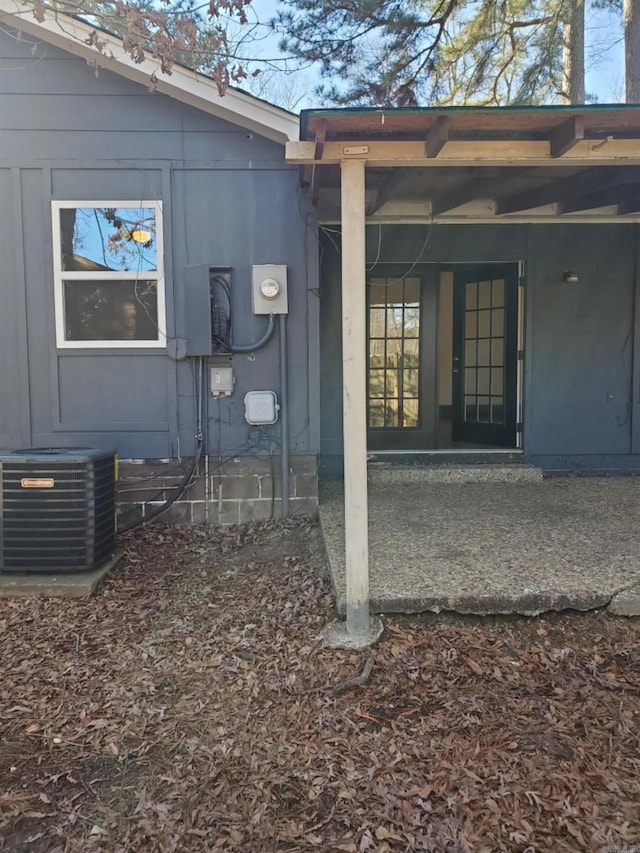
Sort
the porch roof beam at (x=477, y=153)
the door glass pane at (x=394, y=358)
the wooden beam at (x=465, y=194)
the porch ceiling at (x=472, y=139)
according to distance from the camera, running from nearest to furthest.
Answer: the porch ceiling at (x=472, y=139)
the porch roof beam at (x=477, y=153)
the wooden beam at (x=465, y=194)
the door glass pane at (x=394, y=358)

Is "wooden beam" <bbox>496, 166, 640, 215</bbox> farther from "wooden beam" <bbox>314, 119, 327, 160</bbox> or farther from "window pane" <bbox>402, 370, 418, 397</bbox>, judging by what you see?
"wooden beam" <bbox>314, 119, 327, 160</bbox>

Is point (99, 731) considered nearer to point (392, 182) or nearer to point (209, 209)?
point (392, 182)

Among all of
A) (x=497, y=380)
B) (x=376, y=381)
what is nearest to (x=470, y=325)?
(x=497, y=380)

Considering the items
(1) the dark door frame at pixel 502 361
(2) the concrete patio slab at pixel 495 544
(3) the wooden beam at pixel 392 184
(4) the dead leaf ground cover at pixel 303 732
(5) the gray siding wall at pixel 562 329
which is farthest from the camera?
(1) the dark door frame at pixel 502 361

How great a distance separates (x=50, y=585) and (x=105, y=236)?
2.72 meters

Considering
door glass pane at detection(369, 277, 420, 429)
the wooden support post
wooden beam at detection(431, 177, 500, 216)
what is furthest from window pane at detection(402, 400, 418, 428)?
the wooden support post

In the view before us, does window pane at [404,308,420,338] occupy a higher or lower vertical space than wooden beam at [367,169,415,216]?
lower

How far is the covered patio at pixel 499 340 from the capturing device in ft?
10.0

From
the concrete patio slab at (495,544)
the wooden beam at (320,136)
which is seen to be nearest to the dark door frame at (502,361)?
the concrete patio slab at (495,544)

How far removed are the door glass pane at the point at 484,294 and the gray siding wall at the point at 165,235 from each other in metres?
2.37

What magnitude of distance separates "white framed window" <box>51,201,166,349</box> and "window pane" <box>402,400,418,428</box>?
110 inches

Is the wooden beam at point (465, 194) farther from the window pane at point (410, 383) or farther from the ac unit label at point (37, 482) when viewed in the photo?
the ac unit label at point (37, 482)

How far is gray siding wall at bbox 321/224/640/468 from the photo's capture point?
241 inches

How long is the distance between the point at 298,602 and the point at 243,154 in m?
3.47
